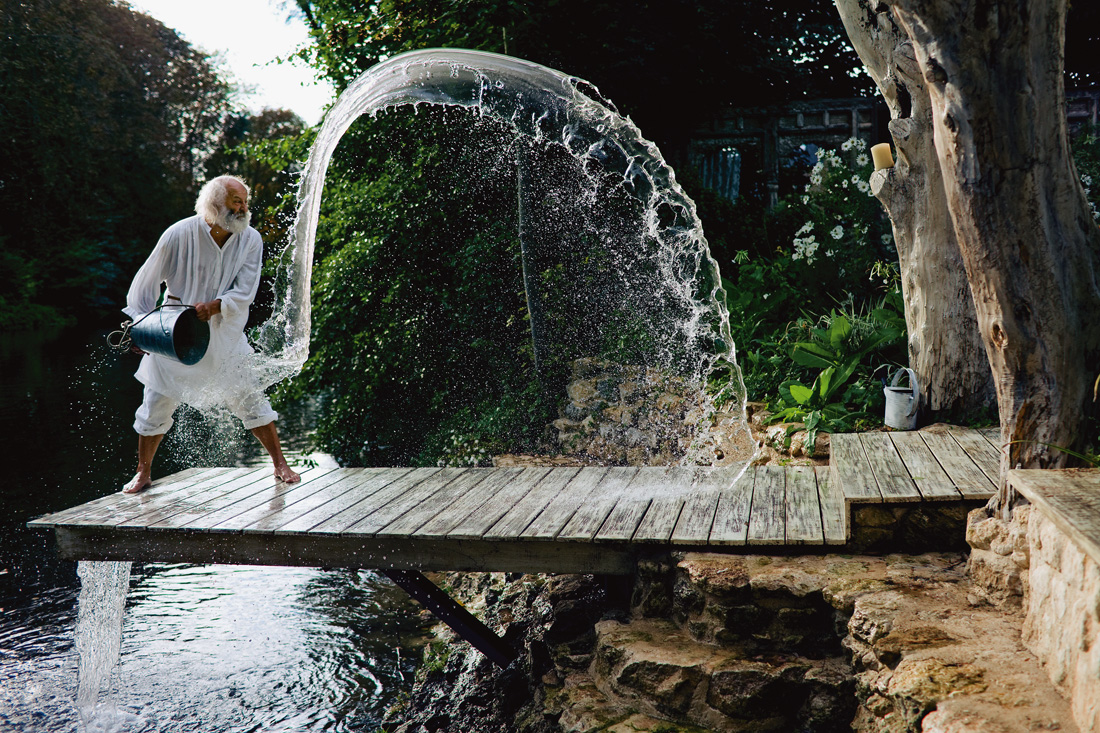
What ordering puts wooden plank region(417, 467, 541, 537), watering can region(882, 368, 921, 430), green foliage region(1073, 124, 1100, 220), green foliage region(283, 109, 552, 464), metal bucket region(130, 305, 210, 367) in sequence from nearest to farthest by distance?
wooden plank region(417, 467, 541, 537)
metal bucket region(130, 305, 210, 367)
watering can region(882, 368, 921, 430)
green foliage region(1073, 124, 1100, 220)
green foliage region(283, 109, 552, 464)

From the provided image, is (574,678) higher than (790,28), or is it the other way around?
(790,28)

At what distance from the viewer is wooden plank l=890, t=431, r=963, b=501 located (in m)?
Result: 3.37

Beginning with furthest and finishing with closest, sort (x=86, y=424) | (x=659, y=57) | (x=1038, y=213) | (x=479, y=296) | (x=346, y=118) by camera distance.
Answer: (x=86, y=424) < (x=659, y=57) < (x=479, y=296) < (x=346, y=118) < (x=1038, y=213)

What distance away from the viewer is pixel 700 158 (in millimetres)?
11641

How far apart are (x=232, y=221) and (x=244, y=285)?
0.33 metres

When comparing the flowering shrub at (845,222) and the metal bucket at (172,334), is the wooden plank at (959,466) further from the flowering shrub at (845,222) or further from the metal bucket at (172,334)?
the metal bucket at (172,334)

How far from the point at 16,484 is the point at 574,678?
718cm

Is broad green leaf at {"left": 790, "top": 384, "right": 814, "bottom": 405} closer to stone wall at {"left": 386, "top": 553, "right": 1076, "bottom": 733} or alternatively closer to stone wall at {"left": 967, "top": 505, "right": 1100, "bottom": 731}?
stone wall at {"left": 386, "top": 553, "right": 1076, "bottom": 733}

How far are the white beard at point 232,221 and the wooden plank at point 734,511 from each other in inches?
107

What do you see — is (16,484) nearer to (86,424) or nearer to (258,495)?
(86,424)

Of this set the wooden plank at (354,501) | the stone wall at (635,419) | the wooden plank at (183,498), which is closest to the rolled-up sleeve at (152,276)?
the wooden plank at (183,498)

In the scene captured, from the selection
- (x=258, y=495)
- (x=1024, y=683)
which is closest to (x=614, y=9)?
(x=258, y=495)

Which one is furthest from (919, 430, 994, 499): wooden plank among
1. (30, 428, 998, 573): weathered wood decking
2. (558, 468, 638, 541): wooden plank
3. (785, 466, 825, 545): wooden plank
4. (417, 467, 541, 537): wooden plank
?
(417, 467, 541, 537): wooden plank

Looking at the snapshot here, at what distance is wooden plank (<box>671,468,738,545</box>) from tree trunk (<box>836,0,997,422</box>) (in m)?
1.37
